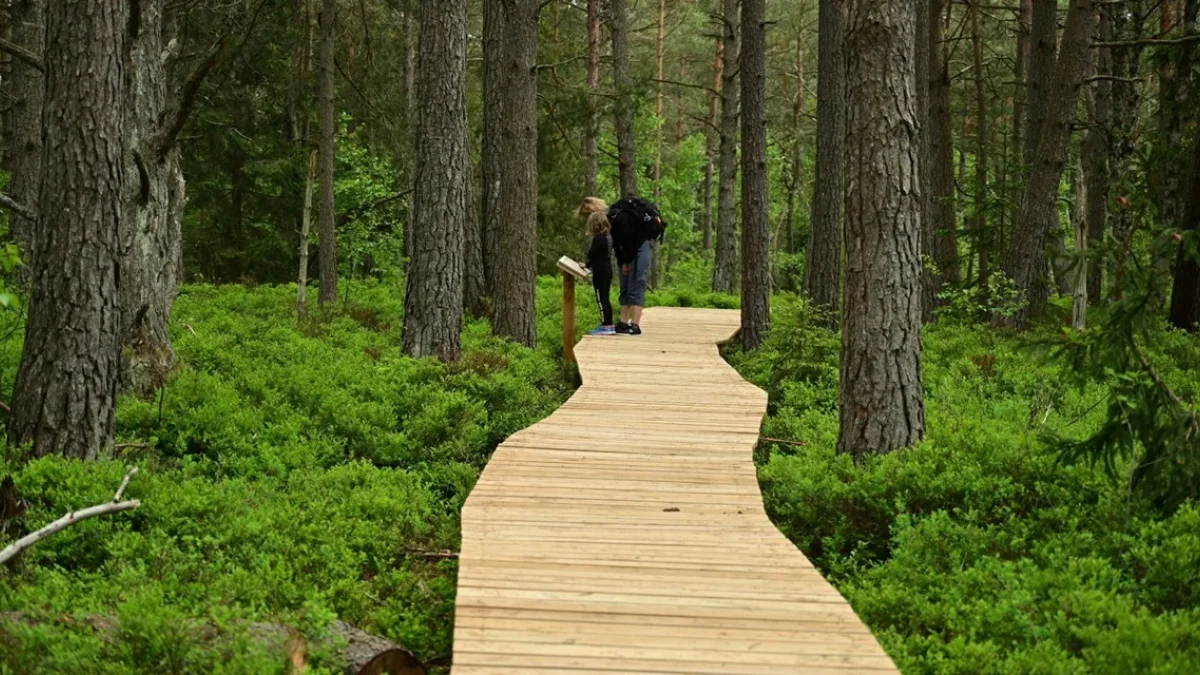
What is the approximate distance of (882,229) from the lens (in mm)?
8164

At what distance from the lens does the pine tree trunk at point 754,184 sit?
15.1 metres

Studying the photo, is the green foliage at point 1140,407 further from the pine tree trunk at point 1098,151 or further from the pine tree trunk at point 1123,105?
the pine tree trunk at point 1098,151

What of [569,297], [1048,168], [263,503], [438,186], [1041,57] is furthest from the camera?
[1041,57]

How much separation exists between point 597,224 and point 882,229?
6.36 meters

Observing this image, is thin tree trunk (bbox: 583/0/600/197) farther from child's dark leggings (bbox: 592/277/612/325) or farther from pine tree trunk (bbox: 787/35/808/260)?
child's dark leggings (bbox: 592/277/612/325)

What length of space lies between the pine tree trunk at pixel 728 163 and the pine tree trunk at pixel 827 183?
8.41m

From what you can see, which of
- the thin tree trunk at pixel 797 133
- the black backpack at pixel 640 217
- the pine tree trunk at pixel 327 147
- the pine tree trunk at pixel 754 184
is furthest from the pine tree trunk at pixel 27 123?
the thin tree trunk at pixel 797 133

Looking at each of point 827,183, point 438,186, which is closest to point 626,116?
point 827,183

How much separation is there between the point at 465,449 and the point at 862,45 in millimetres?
5026

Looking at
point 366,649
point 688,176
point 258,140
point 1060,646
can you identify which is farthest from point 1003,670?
point 688,176

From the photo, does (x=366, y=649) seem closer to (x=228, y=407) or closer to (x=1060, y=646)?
(x=1060, y=646)

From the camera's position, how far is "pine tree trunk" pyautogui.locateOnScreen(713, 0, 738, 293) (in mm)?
24406

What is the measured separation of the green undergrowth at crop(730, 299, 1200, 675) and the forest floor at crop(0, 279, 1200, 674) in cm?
2

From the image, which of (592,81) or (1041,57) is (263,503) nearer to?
(1041,57)
